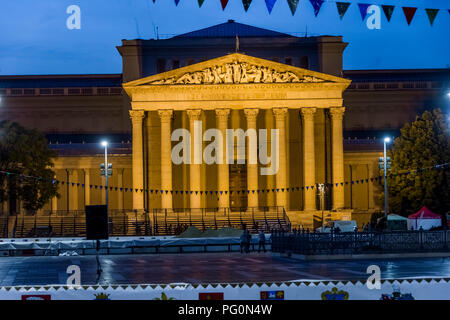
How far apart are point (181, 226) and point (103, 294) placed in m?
58.5

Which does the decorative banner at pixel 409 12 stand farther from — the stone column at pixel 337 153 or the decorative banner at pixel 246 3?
the stone column at pixel 337 153

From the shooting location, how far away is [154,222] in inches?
3172

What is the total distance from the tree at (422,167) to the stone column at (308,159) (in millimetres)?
7948

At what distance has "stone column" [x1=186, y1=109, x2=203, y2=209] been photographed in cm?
8362

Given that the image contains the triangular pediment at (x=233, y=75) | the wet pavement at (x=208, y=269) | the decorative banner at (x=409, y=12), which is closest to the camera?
the wet pavement at (x=208, y=269)

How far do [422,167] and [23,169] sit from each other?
3807cm

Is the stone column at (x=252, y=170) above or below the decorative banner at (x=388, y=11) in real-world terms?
below

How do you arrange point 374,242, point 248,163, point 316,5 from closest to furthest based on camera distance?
1. point 316,5
2. point 374,242
3. point 248,163

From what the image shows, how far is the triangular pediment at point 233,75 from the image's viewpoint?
272ft

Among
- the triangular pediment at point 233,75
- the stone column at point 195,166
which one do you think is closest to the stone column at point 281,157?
the triangular pediment at point 233,75

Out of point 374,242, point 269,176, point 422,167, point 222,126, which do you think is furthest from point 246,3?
point 269,176

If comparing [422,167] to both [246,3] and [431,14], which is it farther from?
[246,3]

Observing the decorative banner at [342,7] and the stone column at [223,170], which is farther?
the stone column at [223,170]

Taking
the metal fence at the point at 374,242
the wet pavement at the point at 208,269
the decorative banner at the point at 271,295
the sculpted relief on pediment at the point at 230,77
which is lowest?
the wet pavement at the point at 208,269
